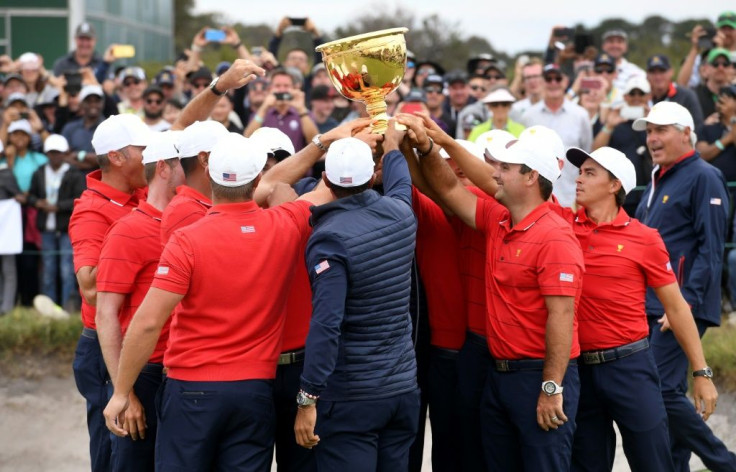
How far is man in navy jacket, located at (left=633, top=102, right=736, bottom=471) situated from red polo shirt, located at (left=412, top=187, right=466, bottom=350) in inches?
61.0

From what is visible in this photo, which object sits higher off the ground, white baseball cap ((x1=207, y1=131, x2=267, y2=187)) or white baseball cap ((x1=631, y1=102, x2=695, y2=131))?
white baseball cap ((x1=631, y1=102, x2=695, y2=131))

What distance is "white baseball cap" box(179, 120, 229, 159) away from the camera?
5.26 m

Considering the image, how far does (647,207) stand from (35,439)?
5582mm

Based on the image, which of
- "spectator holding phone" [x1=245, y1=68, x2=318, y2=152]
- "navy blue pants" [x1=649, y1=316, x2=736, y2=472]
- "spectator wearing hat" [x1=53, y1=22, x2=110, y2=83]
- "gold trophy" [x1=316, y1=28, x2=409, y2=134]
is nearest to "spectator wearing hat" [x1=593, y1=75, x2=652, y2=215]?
"spectator holding phone" [x1=245, y1=68, x2=318, y2=152]

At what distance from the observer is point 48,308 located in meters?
A: 10.3

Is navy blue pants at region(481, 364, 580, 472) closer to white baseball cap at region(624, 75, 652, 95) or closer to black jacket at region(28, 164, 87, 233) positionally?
white baseball cap at region(624, 75, 652, 95)

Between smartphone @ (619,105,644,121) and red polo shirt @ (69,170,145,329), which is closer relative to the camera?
red polo shirt @ (69,170,145,329)

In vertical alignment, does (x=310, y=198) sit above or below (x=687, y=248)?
above

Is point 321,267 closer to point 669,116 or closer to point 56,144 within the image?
point 669,116

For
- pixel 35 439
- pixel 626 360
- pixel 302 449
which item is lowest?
pixel 35 439

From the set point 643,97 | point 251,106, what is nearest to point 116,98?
point 251,106

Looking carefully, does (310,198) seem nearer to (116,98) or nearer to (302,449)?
(302,449)

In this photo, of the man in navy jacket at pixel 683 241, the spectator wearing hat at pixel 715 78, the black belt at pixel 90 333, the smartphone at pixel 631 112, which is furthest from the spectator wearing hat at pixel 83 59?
the man in navy jacket at pixel 683 241

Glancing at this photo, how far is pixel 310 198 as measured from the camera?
5.24m
